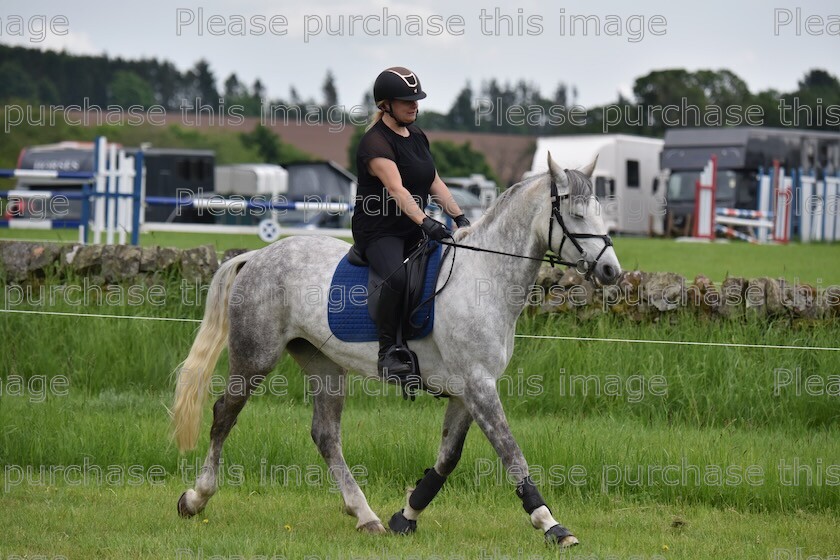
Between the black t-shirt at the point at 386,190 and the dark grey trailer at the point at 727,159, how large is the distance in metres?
28.8

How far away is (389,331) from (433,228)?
72cm

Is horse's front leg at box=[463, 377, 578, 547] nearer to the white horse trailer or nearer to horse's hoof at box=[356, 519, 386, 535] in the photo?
horse's hoof at box=[356, 519, 386, 535]

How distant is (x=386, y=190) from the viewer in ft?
22.1

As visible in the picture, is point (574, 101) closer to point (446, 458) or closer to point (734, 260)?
point (734, 260)

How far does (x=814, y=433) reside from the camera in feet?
30.6

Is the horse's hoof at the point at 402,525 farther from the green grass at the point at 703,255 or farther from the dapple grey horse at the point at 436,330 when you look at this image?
the green grass at the point at 703,255

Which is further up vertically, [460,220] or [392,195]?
[392,195]

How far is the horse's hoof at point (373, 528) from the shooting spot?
6898 mm

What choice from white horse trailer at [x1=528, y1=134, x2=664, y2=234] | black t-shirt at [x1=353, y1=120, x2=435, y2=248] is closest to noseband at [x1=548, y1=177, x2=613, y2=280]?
black t-shirt at [x1=353, y1=120, x2=435, y2=248]

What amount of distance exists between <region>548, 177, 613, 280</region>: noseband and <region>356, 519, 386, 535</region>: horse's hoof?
A: 2111mm

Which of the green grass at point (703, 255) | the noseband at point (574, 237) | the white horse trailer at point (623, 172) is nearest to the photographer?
the noseband at point (574, 237)

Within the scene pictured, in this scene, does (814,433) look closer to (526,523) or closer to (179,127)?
(526,523)

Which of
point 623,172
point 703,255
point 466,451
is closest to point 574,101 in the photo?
point 623,172

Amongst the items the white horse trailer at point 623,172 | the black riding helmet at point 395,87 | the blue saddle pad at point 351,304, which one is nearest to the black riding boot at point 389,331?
the blue saddle pad at point 351,304
